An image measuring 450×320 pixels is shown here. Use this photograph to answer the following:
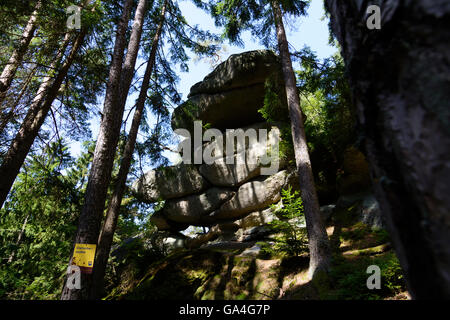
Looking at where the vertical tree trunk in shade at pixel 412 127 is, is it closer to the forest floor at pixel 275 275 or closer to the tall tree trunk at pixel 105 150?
the forest floor at pixel 275 275

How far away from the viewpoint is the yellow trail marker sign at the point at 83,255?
13.8 ft

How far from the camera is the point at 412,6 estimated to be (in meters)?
0.61

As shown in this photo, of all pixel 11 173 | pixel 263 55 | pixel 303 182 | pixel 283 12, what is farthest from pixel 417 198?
pixel 263 55

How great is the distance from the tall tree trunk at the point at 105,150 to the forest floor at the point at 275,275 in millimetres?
1990

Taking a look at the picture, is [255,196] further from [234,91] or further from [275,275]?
[275,275]

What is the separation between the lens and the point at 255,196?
11633mm

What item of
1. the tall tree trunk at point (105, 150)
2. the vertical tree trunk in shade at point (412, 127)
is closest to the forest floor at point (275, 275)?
the tall tree trunk at point (105, 150)

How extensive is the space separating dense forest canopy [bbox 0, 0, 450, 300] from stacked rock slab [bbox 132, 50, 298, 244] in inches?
3.3

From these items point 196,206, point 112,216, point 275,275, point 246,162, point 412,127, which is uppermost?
point 246,162

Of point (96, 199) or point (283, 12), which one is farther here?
point (283, 12)

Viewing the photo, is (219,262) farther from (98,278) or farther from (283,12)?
(283,12)

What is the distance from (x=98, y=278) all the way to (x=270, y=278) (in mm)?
4216

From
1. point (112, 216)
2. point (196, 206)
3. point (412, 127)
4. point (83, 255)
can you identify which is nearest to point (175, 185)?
point (196, 206)

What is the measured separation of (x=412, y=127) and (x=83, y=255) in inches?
200
